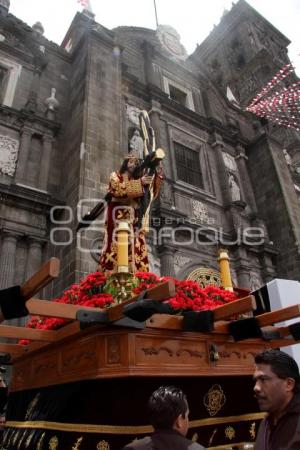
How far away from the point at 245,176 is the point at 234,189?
5.71 ft

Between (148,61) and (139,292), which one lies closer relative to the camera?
(139,292)

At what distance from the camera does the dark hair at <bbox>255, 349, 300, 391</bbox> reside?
2.17m

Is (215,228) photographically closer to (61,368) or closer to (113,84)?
(113,84)

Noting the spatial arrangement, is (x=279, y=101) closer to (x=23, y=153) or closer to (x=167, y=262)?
(x=167, y=262)

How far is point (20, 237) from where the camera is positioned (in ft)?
31.5

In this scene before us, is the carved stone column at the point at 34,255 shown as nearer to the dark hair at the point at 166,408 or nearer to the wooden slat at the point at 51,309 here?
the wooden slat at the point at 51,309

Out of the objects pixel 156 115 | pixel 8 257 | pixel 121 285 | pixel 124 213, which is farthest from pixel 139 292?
pixel 156 115

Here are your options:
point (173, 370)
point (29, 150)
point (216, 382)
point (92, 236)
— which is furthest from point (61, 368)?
point (29, 150)

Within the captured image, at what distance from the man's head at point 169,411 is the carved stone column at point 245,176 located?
1515 cm

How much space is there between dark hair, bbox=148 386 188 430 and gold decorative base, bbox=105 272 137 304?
1.37m

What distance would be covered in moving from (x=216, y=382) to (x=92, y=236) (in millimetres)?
5555

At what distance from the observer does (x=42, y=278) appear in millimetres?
2266

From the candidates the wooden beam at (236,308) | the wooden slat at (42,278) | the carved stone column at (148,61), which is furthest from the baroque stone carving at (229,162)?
the wooden slat at (42,278)

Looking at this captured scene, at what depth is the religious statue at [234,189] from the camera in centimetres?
1595
